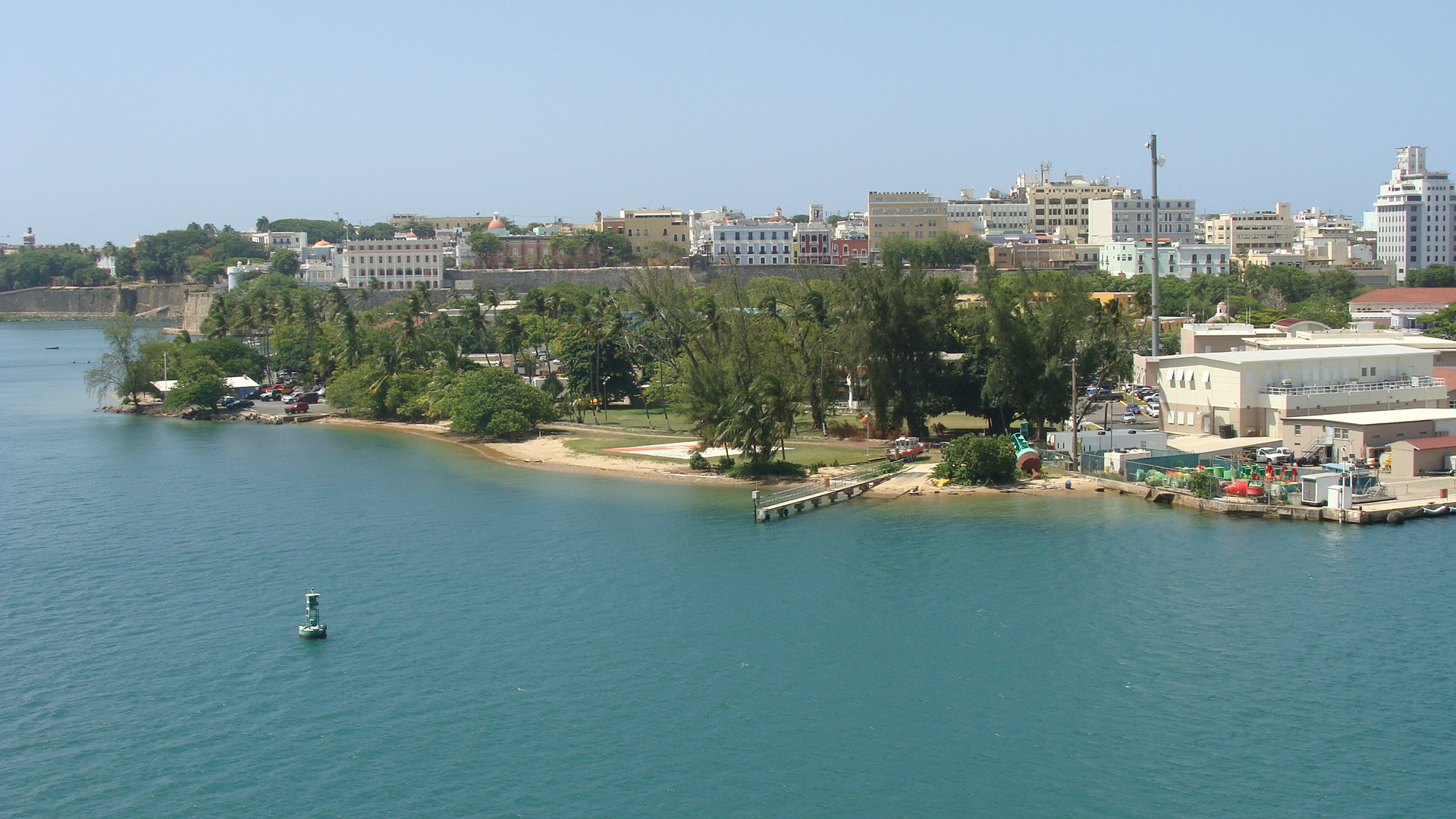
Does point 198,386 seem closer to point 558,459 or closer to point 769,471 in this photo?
point 558,459

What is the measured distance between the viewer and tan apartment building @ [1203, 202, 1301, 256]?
441 ft

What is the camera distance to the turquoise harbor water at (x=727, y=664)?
1922 cm

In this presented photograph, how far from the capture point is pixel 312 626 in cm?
2572

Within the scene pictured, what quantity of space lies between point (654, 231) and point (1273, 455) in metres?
104

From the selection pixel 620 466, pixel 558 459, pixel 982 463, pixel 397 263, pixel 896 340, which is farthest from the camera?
pixel 397 263

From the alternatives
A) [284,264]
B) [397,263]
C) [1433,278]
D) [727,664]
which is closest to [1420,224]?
[1433,278]

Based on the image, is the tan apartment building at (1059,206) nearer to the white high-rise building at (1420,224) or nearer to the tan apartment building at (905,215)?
the tan apartment building at (905,215)

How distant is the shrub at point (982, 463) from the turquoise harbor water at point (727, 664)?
167 centimetres

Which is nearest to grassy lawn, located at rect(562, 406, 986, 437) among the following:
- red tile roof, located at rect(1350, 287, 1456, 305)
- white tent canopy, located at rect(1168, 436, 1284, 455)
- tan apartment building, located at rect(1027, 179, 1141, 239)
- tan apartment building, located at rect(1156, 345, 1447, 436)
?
tan apartment building, located at rect(1156, 345, 1447, 436)

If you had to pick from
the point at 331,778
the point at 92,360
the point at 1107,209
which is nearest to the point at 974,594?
the point at 331,778

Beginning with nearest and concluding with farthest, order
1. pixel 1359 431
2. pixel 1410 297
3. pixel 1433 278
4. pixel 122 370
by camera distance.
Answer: pixel 1359 431 < pixel 122 370 < pixel 1410 297 < pixel 1433 278

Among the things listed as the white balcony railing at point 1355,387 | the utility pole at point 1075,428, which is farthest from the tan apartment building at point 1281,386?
the utility pole at point 1075,428

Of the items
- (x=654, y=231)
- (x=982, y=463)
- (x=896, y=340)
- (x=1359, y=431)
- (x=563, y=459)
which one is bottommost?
(x=563, y=459)

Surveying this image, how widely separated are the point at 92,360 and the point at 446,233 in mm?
55302
